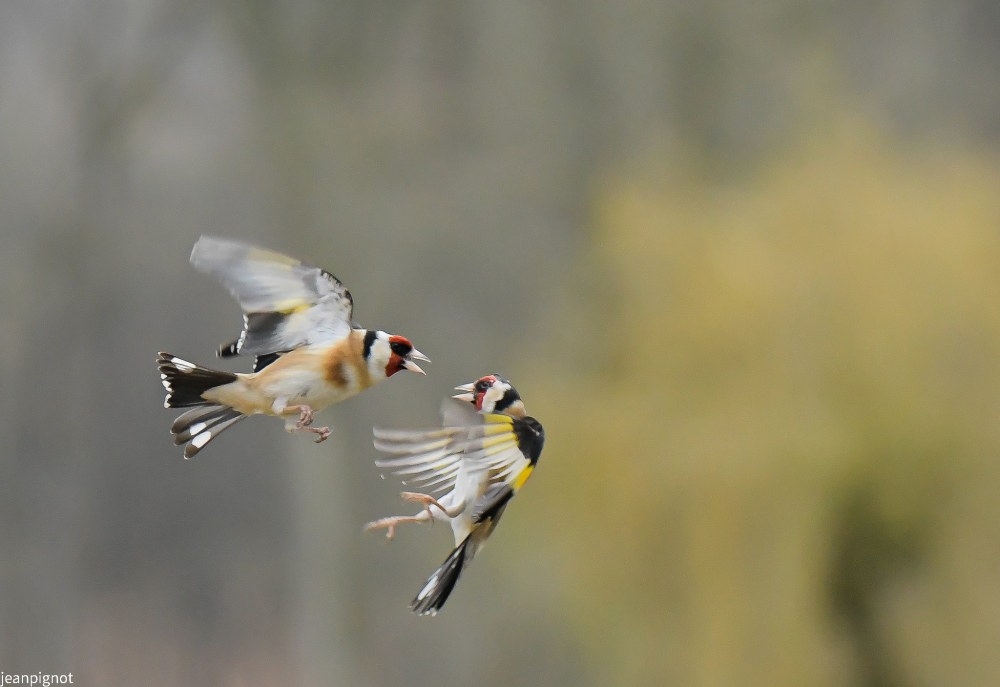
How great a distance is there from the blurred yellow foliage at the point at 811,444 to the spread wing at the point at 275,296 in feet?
6.95

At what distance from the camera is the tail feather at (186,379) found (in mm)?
802

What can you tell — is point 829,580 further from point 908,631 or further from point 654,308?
point 654,308

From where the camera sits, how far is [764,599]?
2.85m

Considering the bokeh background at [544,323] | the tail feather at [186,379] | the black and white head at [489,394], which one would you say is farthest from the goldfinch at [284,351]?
the bokeh background at [544,323]

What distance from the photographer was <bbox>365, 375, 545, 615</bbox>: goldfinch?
885mm

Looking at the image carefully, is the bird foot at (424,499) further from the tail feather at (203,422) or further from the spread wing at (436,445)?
the tail feather at (203,422)

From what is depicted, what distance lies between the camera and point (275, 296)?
823mm

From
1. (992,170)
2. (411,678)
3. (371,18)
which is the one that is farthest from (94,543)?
(992,170)

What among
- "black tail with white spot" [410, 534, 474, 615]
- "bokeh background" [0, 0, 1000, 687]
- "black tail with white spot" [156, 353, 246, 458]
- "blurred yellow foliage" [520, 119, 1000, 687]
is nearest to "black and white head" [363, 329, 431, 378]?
"black tail with white spot" [156, 353, 246, 458]

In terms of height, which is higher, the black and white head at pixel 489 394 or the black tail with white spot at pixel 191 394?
the black tail with white spot at pixel 191 394

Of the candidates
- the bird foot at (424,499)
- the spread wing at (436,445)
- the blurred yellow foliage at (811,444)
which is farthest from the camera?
the blurred yellow foliage at (811,444)

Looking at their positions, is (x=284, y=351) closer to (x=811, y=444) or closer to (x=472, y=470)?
(x=472, y=470)

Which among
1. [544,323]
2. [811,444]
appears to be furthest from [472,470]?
[544,323]

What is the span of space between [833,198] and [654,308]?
54cm
